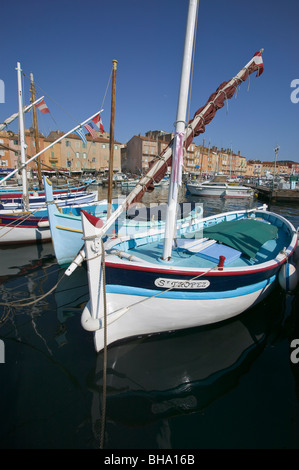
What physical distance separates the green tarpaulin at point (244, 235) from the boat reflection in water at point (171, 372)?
7.40 feet

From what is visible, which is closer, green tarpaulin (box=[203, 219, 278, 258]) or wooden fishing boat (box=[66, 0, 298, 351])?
wooden fishing boat (box=[66, 0, 298, 351])

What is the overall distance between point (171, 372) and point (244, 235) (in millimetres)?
4894

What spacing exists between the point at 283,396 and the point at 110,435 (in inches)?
131

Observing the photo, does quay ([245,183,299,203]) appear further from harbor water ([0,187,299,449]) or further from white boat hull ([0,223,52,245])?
white boat hull ([0,223,52,245])

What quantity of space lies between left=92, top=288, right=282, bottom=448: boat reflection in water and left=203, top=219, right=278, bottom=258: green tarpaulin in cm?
226

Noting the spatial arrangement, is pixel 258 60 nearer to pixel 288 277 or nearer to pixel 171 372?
pixel 288 277

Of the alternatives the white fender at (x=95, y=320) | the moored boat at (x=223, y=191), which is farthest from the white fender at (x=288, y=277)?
the moored boat at (x=223, y=191)

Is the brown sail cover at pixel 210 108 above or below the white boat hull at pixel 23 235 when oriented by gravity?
above

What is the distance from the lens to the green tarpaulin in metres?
6.93

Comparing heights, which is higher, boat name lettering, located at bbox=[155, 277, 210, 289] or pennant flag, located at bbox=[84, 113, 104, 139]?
pennant flag, located at bbox=[84, 113, 104, 139]

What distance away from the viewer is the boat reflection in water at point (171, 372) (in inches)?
154

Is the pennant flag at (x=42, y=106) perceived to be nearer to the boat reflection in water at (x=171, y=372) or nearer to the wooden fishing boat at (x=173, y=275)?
the wooden fishing boat at (x=173, y=275)

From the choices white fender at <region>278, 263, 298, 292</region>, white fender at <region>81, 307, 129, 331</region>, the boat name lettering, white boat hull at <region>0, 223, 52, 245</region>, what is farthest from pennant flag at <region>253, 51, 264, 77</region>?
white boat hull at <region>0, 223, 52, 245</region>

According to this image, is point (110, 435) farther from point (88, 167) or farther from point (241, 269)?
point (88, 167)
